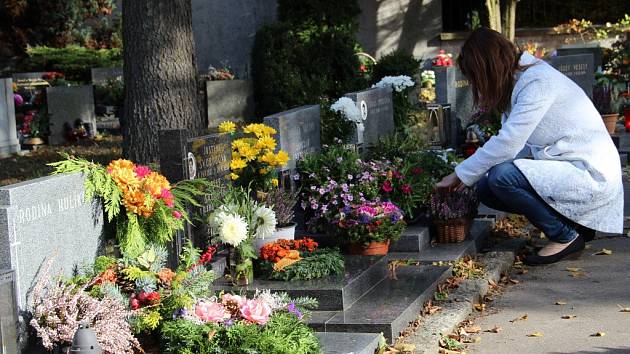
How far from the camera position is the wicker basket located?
23.7 feet

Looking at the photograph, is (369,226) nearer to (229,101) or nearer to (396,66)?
(396,66)

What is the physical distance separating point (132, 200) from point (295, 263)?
1186 mm

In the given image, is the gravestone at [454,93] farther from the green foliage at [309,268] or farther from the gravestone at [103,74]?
the gravestone at [103,74]

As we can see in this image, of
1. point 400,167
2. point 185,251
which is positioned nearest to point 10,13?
point 400,167

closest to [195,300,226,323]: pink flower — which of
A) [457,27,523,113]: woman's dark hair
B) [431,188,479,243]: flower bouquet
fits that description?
[457,27,523,113]: woman's dark hair

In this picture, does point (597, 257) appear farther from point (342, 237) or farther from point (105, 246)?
point (105, 246)

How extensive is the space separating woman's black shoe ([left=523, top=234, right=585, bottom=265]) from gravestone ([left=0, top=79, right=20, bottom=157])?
9.17 meters

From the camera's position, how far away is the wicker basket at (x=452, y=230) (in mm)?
7234

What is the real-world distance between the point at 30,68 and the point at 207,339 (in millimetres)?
17819

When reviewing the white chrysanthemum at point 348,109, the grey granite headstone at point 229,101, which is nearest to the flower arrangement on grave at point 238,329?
the white chrysanthemum at point 348,109

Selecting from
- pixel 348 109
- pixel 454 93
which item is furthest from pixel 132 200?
pixel 454 93

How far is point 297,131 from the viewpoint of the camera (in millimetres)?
8133

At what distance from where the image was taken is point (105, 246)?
5.47 meters

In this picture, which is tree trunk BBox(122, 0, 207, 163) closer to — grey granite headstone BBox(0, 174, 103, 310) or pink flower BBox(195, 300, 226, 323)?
grey granite headstone BBox(0, 174, 103, 310)
